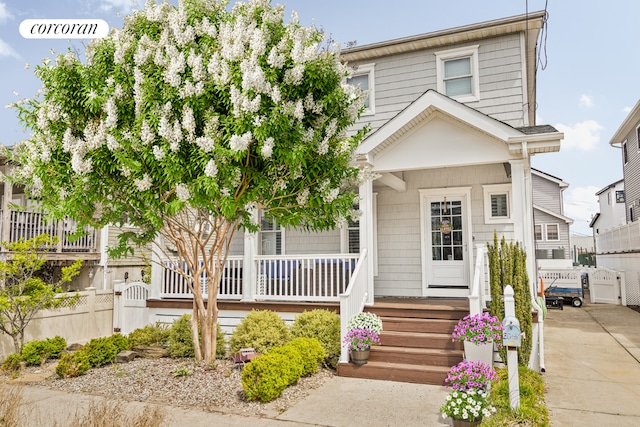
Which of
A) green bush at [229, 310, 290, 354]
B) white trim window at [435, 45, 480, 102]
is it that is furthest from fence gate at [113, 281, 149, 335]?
white trim window at [435, 45, 480, 102]

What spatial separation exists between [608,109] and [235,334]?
81.7 feet

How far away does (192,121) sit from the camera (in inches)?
206

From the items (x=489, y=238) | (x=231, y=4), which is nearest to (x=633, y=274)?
(x=489, y=238)

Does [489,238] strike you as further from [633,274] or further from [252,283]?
[633,274]

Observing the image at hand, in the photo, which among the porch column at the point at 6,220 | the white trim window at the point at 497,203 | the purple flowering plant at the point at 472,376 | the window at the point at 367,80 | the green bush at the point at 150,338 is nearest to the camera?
the purple flowering plant at the point at 472,376

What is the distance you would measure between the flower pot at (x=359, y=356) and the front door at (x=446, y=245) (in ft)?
10.9

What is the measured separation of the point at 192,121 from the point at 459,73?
23.2ft

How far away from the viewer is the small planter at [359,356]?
6.51 m

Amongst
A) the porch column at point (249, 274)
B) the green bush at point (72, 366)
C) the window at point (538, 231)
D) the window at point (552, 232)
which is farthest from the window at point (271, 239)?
the window at point (552, 232)

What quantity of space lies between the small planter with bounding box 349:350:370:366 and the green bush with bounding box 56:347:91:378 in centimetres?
412

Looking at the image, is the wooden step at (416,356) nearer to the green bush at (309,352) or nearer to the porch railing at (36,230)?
the green bush at (309,352)

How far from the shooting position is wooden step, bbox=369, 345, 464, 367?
6.34 metres

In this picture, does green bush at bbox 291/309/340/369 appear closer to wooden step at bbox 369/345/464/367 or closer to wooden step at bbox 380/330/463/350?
wooden step at bbox 369/345/464/367

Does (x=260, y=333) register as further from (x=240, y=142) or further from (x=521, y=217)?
(x=521, y=217)
